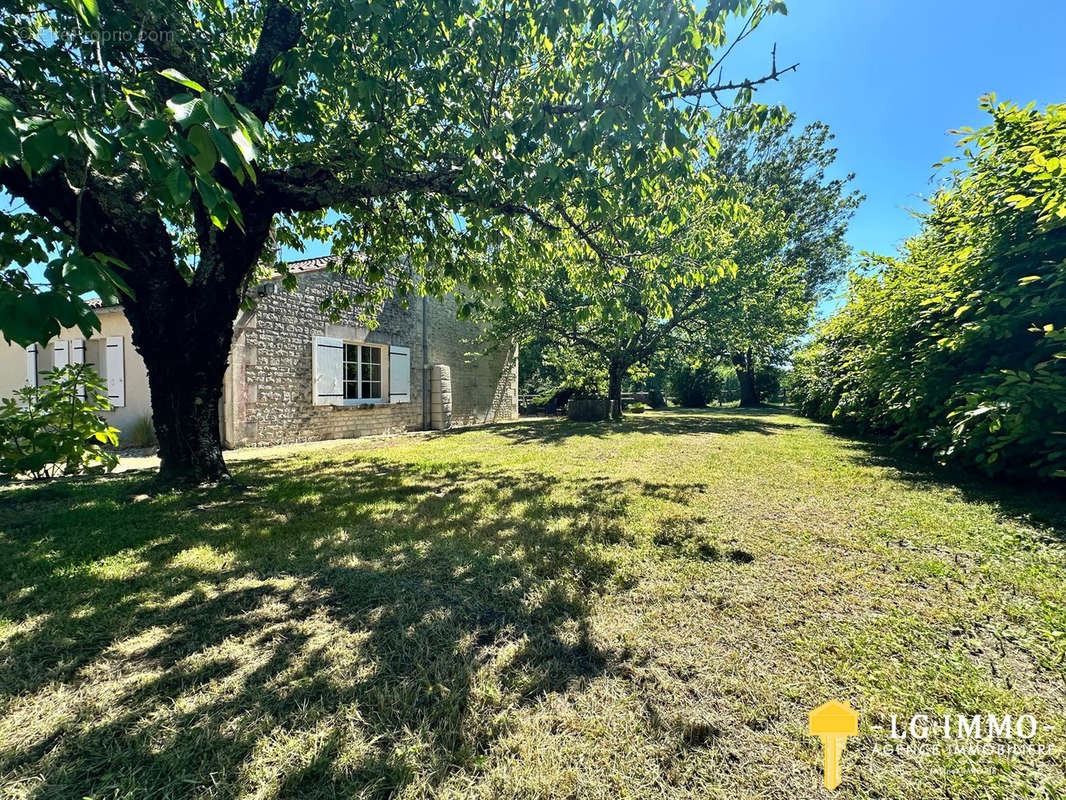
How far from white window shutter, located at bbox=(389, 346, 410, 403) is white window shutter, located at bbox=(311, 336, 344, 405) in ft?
4.43

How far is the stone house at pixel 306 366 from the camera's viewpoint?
7.71 meters

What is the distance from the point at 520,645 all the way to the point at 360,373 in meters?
9.22

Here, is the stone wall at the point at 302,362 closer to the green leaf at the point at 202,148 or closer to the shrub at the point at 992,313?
the green leaf at the point at 202,148

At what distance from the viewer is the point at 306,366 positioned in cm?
870

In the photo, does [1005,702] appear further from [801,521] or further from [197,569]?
[197,569]

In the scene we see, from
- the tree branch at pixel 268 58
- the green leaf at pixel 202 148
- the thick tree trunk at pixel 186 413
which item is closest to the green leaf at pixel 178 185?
the green leaf at pixel 202 148

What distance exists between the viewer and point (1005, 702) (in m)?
1.50

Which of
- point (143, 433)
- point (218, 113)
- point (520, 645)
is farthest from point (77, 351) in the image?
point (520, 645)

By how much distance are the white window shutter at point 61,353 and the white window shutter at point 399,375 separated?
594cm

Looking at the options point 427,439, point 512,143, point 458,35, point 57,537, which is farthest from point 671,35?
point 427,439

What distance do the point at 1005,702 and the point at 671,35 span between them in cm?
404

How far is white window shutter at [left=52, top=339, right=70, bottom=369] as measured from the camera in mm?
8234

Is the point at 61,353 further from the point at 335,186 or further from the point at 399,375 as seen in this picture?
the point at 335,186

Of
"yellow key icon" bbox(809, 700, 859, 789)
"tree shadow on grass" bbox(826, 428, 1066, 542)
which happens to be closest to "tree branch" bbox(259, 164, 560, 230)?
"yellow key icon" bbox(809, 700, 859, 789)
